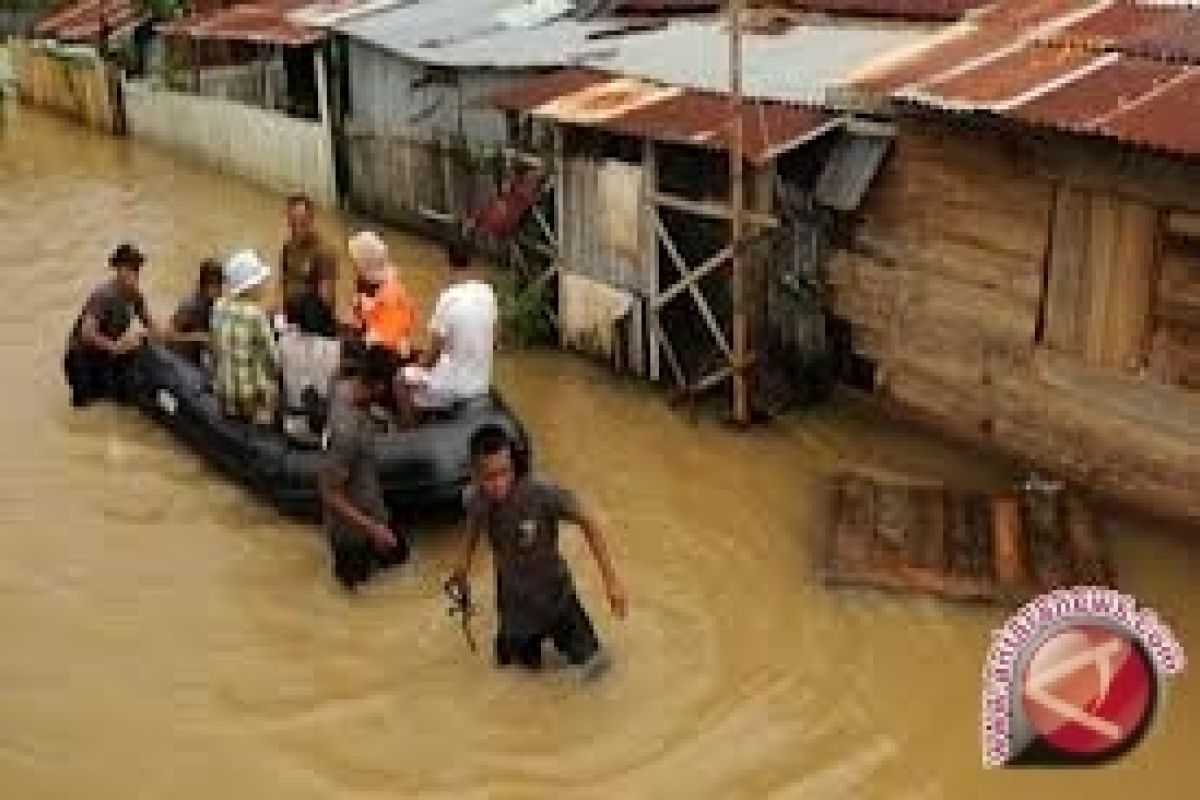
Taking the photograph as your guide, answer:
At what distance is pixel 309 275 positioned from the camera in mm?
10758

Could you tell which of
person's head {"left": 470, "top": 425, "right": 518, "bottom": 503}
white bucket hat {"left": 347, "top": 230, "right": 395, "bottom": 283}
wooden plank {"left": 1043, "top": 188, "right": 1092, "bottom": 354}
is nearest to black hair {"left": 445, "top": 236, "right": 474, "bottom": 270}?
white bucket hat {"left": 347, "top": 230, "right": 395, "bottom": 283}

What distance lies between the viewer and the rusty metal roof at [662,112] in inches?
417

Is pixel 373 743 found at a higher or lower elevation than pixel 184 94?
lower

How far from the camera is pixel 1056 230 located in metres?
9.68

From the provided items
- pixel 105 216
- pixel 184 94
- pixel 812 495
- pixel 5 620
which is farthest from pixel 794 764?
pixel 184 94

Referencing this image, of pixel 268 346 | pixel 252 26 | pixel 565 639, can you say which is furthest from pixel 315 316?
pixel 252 26

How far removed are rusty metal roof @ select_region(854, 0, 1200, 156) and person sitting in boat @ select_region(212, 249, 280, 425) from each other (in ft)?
14.2

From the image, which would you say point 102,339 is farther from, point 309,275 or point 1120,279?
point 1120,279

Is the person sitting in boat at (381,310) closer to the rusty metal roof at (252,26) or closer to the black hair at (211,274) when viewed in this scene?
the black hair at (211,274)

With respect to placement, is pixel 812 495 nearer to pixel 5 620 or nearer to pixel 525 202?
pixel 525 202

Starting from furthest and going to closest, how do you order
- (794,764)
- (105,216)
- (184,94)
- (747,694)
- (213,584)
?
(184,94) → (105,216) → (213,584) → (747,694) → (794,764)

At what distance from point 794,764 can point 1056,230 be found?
4.08 metres

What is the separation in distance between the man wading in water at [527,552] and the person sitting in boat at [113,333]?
5465mm

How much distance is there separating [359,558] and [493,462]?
249 centimetres
